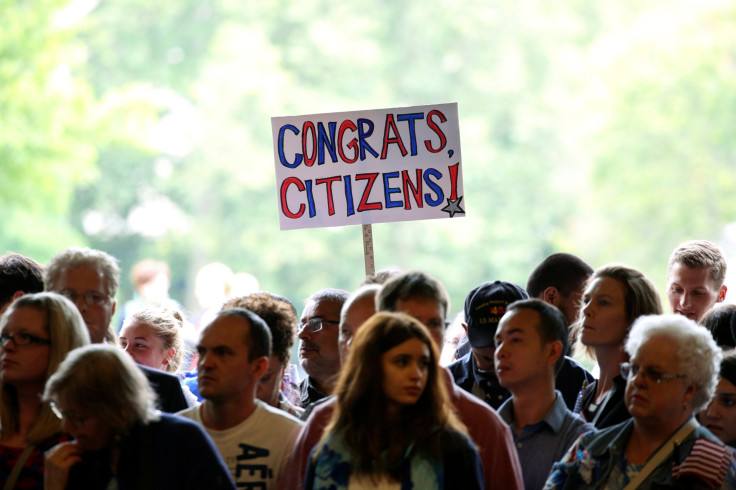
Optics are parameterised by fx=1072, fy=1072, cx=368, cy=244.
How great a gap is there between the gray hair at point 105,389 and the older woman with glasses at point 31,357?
40 centimetres

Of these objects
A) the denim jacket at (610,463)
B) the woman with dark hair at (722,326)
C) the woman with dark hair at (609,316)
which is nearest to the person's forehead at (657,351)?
the denim jacket at (610,463)

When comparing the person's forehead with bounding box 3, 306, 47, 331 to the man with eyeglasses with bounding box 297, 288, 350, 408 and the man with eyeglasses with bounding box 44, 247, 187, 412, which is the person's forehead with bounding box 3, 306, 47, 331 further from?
the man with eyeglasses with bounding box 297, 288, 350, 408

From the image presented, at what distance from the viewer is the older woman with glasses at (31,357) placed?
3799mm

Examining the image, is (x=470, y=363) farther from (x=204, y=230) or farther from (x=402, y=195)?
(x=204, y=230)

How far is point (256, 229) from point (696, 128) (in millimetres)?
9044

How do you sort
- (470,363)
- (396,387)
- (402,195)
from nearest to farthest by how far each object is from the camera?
(396,387)
(470,363)
(402,195)

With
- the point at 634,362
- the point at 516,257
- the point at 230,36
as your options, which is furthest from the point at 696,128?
the point at 634,362

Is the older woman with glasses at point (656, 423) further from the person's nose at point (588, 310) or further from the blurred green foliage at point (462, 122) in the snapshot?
the blurred green foliage at point (462, 122)

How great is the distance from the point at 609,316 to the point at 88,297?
2.20 m

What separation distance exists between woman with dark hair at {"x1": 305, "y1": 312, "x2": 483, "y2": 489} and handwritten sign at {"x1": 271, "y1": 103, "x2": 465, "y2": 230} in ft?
7.52

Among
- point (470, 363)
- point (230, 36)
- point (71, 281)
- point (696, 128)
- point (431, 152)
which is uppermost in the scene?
point (230, 36)

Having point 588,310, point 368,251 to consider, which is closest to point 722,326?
point 588,310

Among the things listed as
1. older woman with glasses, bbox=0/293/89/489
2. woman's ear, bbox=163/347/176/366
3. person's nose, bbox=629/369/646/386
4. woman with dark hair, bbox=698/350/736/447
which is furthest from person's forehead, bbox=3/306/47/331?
woman with dark hair, bbox=698/350/736/447

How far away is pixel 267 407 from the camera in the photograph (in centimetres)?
405
